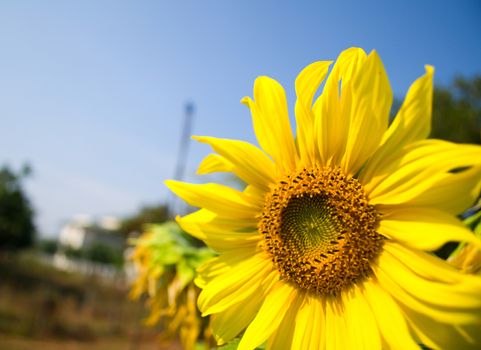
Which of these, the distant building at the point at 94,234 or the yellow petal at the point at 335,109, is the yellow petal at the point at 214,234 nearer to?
the yellow petal at the point at 335,109

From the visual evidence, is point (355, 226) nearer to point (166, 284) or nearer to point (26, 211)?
point (166, 284)

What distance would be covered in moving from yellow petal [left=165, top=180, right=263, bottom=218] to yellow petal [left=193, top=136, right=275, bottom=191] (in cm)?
6

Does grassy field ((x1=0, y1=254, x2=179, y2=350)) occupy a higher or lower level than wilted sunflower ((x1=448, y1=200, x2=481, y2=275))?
lower

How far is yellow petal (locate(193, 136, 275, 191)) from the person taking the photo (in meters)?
1.08

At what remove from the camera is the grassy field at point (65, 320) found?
16.5 meters

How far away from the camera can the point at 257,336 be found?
1.00 m

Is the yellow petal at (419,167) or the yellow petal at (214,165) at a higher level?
the yellow petal at (419,167)

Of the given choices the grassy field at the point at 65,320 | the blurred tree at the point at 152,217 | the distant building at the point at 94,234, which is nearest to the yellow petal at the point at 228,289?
the blurred tree at the point at 152,217

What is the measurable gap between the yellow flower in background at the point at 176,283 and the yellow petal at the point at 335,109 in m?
0.86

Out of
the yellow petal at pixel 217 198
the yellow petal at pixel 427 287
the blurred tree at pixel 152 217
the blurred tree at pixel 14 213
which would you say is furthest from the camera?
the blurred tree at pixel 14 213

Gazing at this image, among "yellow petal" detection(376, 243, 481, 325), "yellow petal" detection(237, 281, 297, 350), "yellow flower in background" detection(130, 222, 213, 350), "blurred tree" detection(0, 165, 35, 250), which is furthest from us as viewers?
"blurred tree" detection(0, 165, 35, 250)

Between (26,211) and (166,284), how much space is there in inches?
1173

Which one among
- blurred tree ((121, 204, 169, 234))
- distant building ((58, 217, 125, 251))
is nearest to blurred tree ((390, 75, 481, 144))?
blurred tree ((121, 204, 169, 234))

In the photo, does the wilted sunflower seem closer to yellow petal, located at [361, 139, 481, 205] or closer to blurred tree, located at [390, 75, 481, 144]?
yellow petal, located at [361, 139, 481, 205]
